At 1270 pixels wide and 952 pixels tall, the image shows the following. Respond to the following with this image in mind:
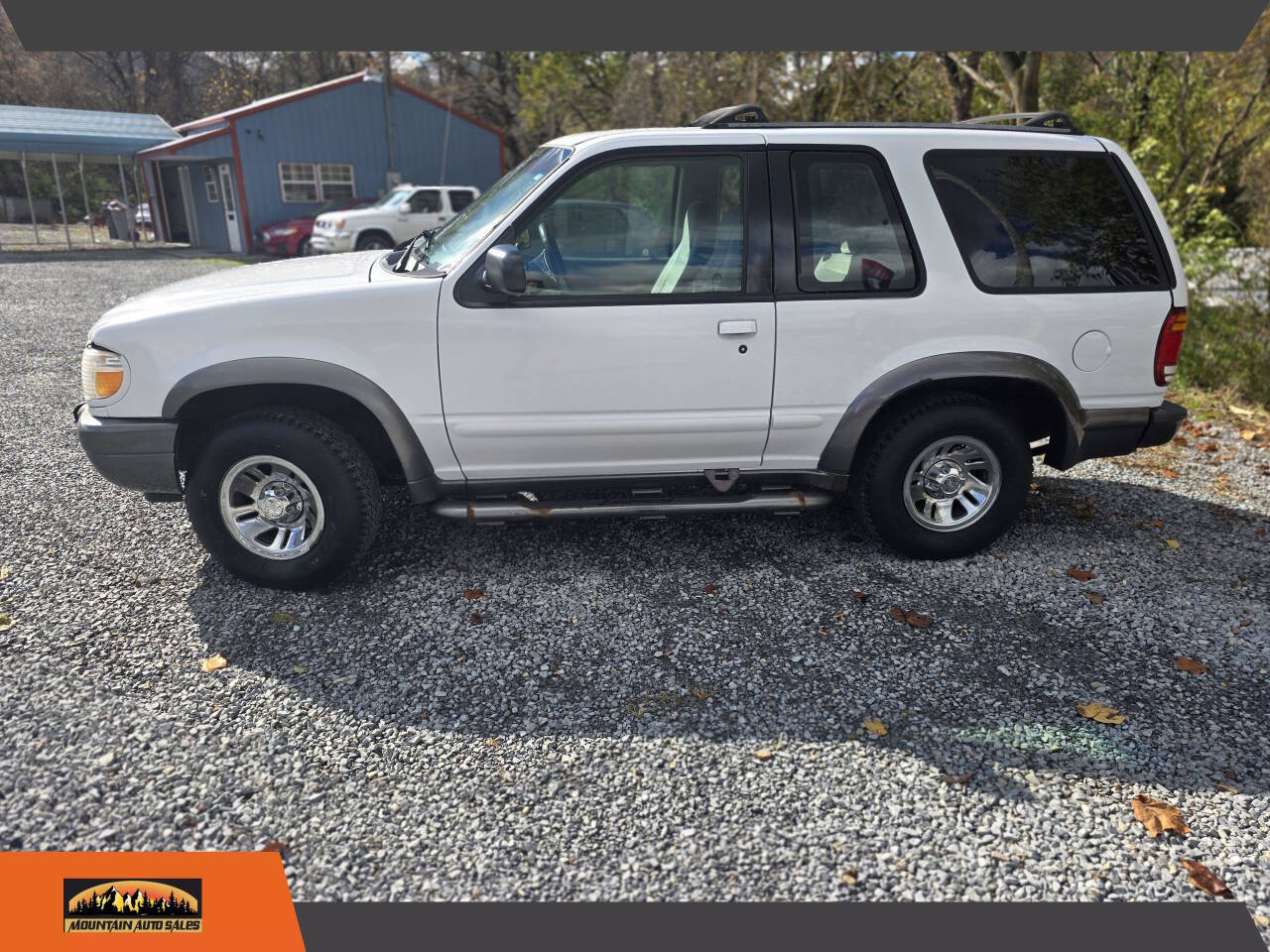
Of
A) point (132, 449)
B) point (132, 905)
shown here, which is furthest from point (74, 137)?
point (132, 905)

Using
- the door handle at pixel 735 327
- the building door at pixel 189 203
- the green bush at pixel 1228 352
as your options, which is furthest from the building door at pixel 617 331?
the building door at pixel 189 203

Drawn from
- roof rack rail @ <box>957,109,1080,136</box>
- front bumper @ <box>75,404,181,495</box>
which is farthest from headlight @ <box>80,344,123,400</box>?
roof rack rail @ <box>957,109,1080,136</box>

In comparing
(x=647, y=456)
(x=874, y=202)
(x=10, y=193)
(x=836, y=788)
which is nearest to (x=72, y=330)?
(x=647, y=456)

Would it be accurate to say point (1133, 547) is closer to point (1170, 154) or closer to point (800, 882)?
point (800, 882)

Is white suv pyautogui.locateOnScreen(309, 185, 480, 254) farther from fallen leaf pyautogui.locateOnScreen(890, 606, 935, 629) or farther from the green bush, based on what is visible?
fallen leaf pyautogui.locateOnScreen(890, 606, 935, 629)

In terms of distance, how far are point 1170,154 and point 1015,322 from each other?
8.93 m

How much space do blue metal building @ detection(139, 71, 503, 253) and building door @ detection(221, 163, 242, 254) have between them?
3 cm

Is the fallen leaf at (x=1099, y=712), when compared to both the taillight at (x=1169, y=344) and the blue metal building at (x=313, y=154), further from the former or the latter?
the blue metal building at (x=313, y=154)

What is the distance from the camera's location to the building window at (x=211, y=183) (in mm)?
24219

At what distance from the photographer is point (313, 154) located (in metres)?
23.4

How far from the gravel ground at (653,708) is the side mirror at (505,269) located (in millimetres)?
1452

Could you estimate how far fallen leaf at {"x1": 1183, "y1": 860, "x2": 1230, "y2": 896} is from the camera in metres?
2.58

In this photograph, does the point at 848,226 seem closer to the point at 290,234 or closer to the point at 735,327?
the point at 735,327

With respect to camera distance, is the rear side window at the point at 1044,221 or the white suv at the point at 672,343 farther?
the rear side window at the point at 1044,221
